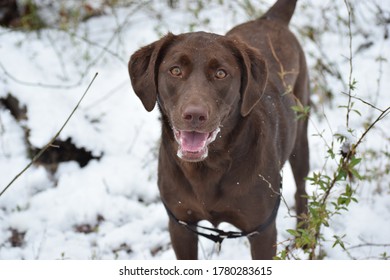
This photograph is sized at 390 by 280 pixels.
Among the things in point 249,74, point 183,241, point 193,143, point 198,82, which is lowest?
point 183,241

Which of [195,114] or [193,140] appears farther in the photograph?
[193,140]

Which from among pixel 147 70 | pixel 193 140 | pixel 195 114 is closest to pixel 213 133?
pixel 193 140

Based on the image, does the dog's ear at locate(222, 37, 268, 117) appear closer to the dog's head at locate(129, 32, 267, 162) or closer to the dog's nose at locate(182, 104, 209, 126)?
the dog's head at locate(129, 32, 267, 162)

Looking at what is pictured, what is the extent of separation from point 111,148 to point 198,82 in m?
2.25

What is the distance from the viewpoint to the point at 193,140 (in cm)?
266

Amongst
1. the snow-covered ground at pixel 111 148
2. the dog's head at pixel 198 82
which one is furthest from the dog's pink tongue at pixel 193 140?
the snow-covered ground at pixel 111 148

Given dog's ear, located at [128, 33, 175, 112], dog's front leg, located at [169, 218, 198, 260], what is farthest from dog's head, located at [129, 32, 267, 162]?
dog's front leg, located at [169, 218, 198, 260]

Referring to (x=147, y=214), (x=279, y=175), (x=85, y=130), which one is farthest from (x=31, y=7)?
(x=279, y=175)

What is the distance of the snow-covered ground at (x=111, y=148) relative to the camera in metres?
3.90

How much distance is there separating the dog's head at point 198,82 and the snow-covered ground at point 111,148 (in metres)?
0.76

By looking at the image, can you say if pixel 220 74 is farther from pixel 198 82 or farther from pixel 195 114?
pixel 195 114

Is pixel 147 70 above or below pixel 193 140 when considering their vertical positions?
above

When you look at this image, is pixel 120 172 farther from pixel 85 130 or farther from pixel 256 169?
pixel 256 169

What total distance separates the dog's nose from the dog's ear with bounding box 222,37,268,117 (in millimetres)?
336
